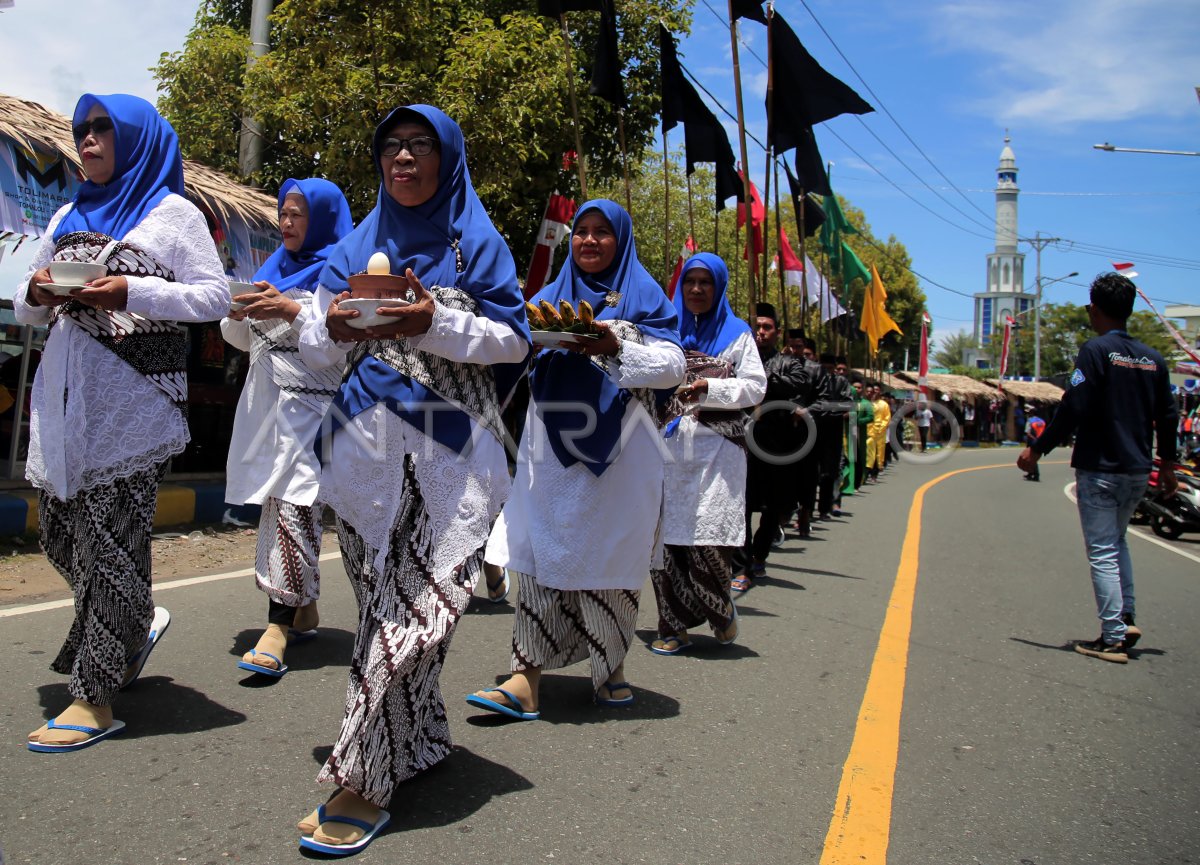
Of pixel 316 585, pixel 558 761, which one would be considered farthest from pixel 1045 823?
pixel 316 585

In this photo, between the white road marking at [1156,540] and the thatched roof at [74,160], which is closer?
the thatched roof at [74,160]

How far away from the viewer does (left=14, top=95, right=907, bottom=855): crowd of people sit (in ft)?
9.43

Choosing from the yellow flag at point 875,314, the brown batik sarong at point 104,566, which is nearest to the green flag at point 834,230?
the yellow flag at point 875,314

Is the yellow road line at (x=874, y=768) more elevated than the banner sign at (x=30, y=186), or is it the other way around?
the banner sign at (x=30, y=186)

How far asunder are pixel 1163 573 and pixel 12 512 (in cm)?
909

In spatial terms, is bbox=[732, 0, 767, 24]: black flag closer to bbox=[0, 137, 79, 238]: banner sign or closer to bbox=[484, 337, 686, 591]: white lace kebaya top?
bbox=[0, 137, 79, 238]: banner sign

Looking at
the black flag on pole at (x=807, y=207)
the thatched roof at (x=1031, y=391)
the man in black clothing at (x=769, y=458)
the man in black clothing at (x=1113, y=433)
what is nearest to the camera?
the man in black clothing at (x=1113, y=433)

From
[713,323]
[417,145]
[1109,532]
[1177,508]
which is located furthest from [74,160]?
[1177,508]

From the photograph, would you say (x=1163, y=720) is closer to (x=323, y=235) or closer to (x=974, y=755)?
(x=974, y=755)

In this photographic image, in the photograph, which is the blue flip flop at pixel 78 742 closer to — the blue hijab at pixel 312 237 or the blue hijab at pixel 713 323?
the blue hijab at pixel 312 237

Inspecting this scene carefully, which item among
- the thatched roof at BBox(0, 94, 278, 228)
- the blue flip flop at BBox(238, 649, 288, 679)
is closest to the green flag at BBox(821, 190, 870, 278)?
the thatched roof at BBox(0, 94, 278, 228)

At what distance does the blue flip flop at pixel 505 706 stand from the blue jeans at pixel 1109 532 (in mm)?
3222

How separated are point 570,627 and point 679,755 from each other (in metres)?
0.71

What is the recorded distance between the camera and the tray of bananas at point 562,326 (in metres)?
3.60
